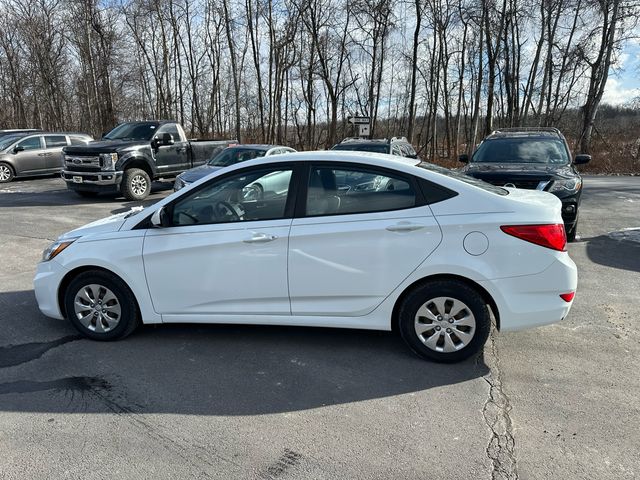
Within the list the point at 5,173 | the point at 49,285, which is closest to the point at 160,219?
the point at 49,285

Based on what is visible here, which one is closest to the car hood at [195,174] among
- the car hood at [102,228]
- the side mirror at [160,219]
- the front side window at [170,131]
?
the front side window at [170,131]

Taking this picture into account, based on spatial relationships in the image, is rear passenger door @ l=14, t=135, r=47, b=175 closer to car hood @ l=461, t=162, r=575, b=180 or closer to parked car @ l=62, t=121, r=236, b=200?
parked car @ l=62, t=121, r=236, b=200

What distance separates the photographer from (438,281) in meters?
3.73

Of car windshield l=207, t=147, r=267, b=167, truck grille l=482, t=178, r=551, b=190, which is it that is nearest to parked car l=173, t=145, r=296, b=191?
car windshield l=207, t=147, r=267, b=167

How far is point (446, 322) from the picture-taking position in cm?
378

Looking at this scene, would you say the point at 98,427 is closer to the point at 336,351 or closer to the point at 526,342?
the point at 336,351

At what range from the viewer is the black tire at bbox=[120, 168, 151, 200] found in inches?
503

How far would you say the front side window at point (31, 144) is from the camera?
1719 centimetres

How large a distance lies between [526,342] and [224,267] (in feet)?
9.05

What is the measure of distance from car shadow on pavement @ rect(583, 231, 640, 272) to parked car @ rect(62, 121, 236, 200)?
10814mm

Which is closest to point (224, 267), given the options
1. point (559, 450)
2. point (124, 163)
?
point (559, 450)

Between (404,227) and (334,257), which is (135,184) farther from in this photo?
(404,227)

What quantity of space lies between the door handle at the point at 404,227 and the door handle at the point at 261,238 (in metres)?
0.93

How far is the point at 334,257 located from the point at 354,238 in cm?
22
